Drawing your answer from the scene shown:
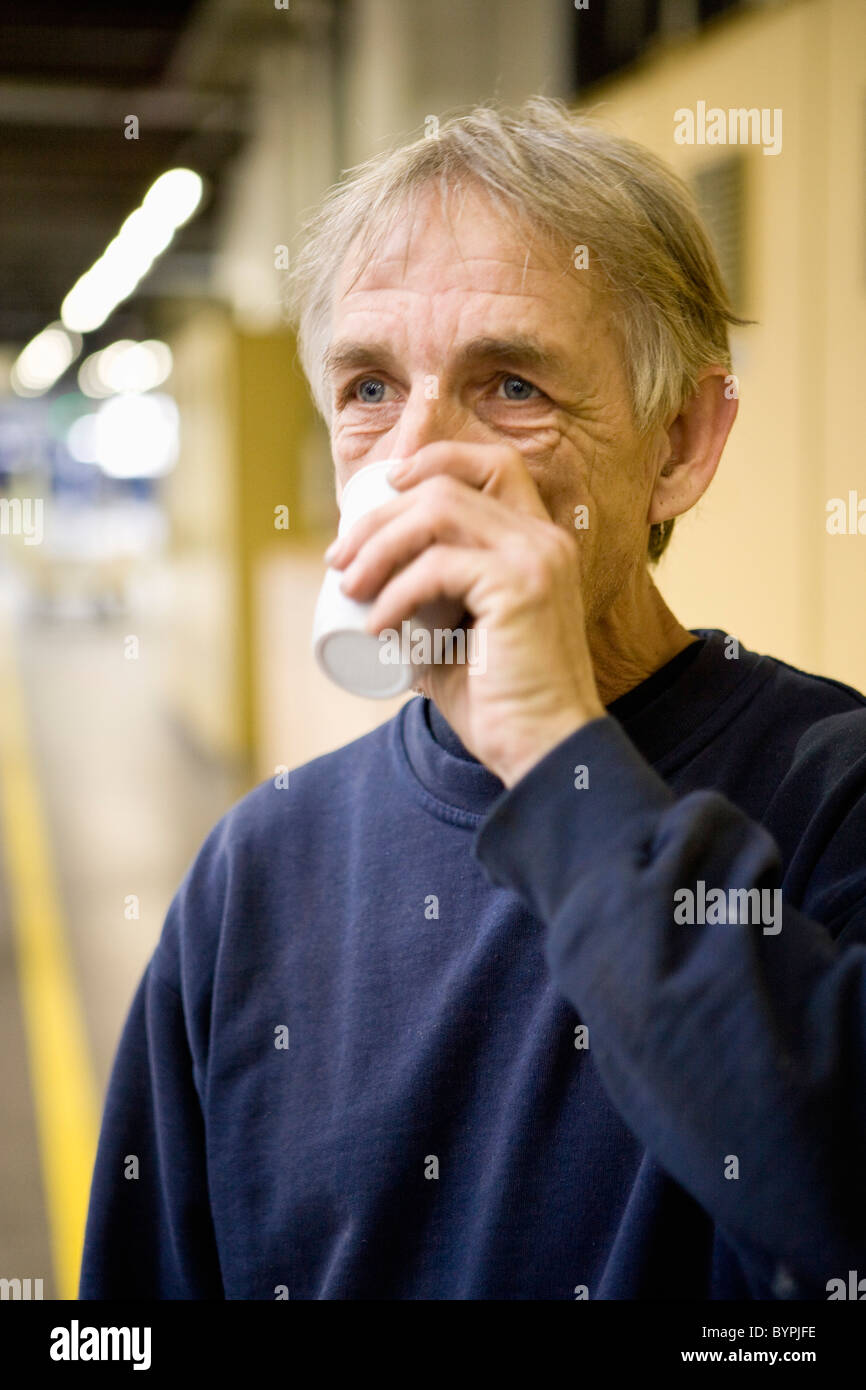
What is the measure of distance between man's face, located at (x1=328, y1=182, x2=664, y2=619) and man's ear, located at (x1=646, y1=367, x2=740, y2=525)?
68 mm

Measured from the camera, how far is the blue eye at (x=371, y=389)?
3.78 feet

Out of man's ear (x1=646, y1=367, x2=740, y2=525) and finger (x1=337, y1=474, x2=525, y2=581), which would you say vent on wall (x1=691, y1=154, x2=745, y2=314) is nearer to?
man's ear (x1=646, y1=367, x2=740, y2=525)

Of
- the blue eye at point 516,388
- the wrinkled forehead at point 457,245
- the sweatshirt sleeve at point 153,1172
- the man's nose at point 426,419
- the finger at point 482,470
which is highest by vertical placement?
the wrinkled forehead at point 457,245

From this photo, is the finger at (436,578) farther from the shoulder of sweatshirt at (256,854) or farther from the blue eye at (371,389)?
the shoulder of sweatshirt at (256,854)

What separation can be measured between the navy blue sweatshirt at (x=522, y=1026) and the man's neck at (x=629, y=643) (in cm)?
4

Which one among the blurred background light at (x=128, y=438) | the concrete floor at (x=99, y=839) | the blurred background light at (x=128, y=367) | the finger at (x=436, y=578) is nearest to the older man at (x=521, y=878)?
the finger at (x=436, y=578)

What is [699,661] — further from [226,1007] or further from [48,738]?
[48,738]

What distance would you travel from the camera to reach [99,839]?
6641mm

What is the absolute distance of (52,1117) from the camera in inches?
143

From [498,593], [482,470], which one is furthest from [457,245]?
[498,593]

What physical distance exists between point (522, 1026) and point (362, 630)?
0.42 meters

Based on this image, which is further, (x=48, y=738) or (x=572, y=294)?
(x=48, y=738)
